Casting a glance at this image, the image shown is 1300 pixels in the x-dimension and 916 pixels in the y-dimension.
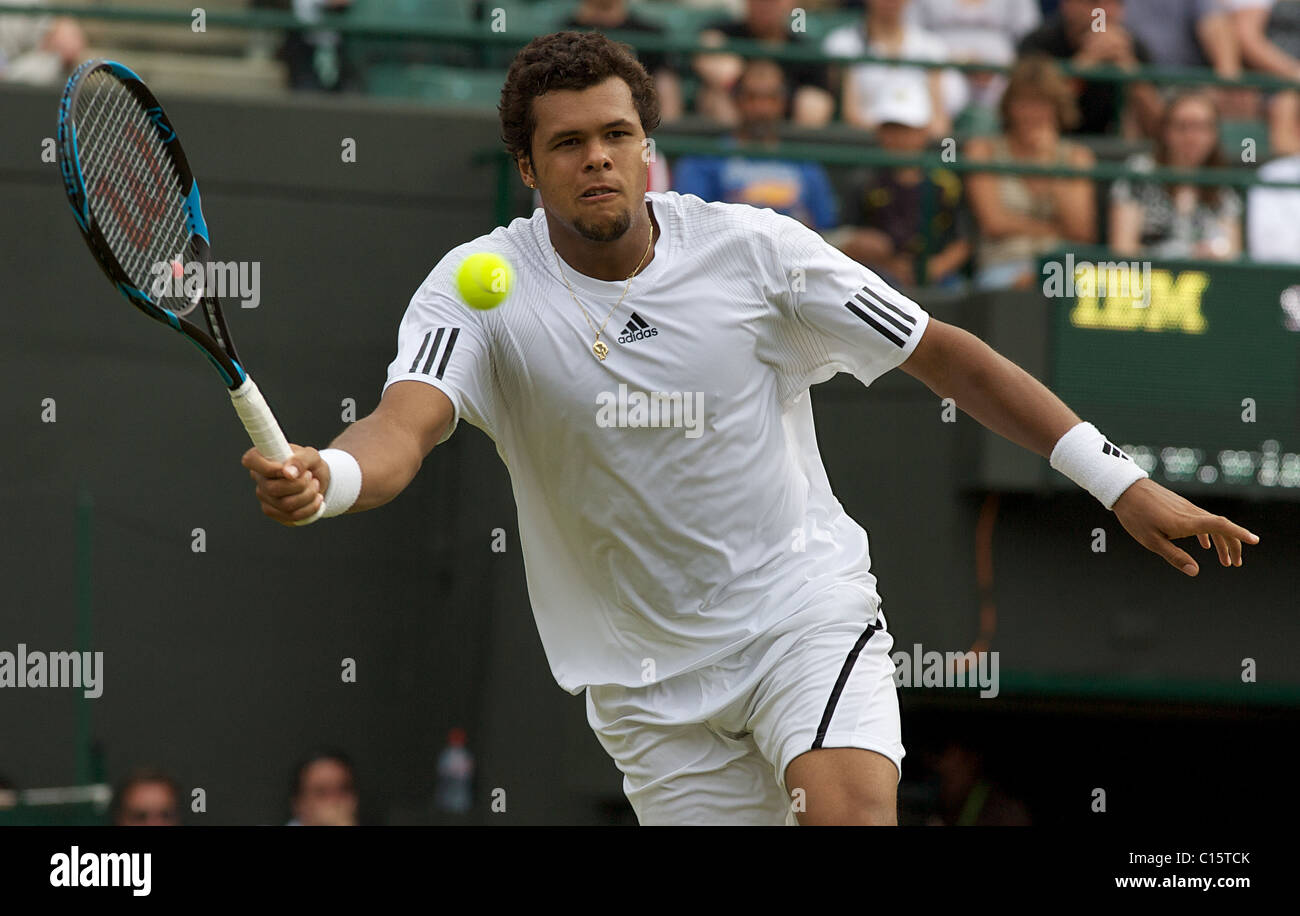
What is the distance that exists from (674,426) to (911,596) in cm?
383

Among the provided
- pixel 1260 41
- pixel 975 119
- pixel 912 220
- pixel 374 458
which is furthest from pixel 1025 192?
pixel 374 458

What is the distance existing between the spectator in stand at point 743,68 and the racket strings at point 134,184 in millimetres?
4864

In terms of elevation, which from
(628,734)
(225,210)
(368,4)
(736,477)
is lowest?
(628,734)

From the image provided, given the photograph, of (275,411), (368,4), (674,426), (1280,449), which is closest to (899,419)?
(1280,449)

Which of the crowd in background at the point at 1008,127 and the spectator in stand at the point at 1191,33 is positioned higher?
the spectator in stand at the point at 1191,33

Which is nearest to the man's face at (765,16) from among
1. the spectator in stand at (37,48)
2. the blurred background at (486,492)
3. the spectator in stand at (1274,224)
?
the blurred background at (486,492)

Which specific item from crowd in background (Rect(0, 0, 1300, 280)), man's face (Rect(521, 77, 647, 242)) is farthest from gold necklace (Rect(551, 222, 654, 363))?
crowd in background (Rect(0, 0, 1300, 280))

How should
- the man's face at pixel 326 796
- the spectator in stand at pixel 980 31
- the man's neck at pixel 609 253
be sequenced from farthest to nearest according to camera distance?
the spectator in stand at pixel 980 31 < the man's face at pixel 326 796 < the man's neck at pixel 609 253

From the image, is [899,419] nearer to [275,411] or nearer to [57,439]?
[275,411]

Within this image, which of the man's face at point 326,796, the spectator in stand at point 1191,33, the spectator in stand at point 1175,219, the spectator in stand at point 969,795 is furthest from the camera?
the spectator in stand at point 1191,33

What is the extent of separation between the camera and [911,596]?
7660 millimetres

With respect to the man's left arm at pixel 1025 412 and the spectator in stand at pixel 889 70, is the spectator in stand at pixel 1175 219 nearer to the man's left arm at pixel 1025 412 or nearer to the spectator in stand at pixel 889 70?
the spectator in stand at pixel 889 70

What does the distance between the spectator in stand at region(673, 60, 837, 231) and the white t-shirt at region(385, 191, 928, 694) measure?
364cm

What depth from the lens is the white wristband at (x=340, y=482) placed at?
3.34m
